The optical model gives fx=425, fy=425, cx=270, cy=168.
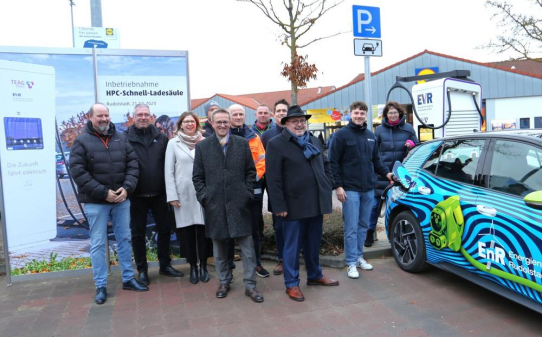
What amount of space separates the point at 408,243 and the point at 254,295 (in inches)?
73.8

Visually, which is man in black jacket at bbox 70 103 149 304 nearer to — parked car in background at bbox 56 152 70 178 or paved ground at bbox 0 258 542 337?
paved ground at bbox 0 258 542 337

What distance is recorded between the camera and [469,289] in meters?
4.38

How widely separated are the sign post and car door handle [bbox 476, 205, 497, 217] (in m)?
2.27

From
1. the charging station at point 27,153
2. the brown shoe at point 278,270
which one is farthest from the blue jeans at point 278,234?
the charging station at point 27,153

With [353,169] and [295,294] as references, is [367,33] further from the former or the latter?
[295,294]

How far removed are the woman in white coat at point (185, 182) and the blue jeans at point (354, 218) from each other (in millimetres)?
1651

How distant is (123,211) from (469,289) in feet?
12.1

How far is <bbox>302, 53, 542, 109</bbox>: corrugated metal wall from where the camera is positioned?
23.1 m

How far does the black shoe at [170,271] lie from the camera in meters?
5.13

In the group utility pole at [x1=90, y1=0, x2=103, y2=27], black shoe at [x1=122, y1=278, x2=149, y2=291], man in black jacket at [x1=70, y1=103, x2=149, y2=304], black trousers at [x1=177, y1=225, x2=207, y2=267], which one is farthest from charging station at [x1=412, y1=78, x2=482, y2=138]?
Result: utility pole at [x1=90, y1=0, x2=103, y2=27]

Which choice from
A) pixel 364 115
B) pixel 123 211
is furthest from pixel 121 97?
pixel 364 115

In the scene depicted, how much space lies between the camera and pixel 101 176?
432cm

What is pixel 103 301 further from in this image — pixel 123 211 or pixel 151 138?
pixel 151 138

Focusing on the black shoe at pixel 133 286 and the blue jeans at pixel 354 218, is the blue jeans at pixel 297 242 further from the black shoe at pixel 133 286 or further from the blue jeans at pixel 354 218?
the black shoe at pixel 133 286
